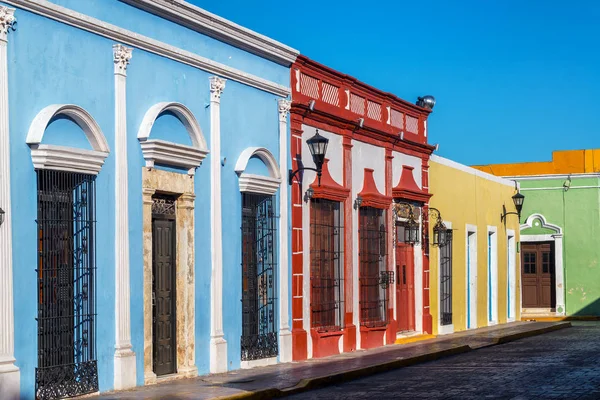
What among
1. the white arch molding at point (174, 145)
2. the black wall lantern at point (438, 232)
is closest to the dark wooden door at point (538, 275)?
the black wall lantern at point (438, 232)

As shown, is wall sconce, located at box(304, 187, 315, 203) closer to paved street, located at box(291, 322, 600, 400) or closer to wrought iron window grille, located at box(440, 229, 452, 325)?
paved street, located at box(291, 322, 600, 400)

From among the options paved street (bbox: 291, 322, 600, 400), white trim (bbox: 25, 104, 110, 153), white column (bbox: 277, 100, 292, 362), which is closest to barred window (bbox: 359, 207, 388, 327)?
paved street (bbox: 291, 322, 600, 400)

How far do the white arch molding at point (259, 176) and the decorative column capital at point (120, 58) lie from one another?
2908 mm

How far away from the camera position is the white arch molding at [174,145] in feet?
38.5

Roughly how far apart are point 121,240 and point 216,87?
2917mm

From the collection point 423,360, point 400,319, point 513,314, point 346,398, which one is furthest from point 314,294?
point 513,314

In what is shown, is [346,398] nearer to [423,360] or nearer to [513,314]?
[423,360]

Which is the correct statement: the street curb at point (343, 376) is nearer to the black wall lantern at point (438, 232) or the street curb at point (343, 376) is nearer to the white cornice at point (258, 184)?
the black wall lantern at point (438, 232)

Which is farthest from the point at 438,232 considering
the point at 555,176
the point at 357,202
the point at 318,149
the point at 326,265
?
the point at 555,176

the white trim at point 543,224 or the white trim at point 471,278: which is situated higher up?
the white trim at point 543,224

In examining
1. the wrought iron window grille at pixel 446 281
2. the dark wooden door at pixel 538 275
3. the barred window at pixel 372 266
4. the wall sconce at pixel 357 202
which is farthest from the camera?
the dark wooden door at pixel 538 275

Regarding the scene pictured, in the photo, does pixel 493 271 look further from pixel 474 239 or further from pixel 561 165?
pixel 561 165

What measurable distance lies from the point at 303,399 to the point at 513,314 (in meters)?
17.7

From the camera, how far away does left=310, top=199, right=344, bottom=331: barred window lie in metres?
16.2
